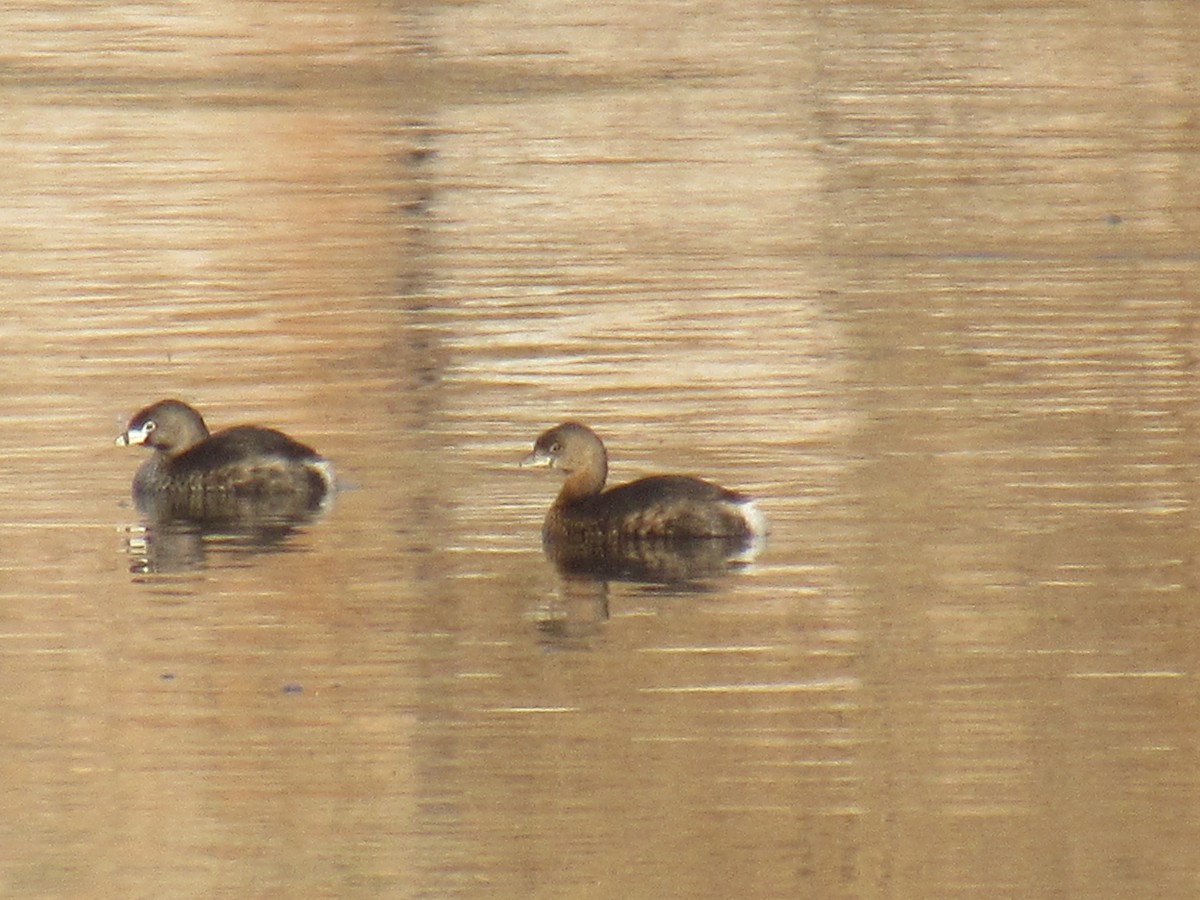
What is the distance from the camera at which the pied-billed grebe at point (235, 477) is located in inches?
512

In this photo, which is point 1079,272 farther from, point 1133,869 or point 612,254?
point 1133,869

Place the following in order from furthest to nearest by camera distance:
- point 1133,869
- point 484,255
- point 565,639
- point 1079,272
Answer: point 484,255
point 1079,272
point 565,639
point 1133,869

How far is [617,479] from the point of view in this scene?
1352 cm

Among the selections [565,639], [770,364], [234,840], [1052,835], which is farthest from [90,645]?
[770,364]

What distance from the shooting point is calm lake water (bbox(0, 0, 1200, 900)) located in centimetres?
838

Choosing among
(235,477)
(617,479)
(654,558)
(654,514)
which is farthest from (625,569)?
(235,477)

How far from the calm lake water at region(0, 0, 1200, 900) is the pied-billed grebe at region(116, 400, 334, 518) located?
185 millimetres

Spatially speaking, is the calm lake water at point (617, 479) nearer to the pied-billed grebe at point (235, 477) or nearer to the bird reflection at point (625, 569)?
the bird reflection at point (625, 569)

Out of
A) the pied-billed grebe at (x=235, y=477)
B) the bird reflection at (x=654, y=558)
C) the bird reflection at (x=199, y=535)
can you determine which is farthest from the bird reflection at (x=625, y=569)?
the pied-billed grebe at (x=235, y=477)

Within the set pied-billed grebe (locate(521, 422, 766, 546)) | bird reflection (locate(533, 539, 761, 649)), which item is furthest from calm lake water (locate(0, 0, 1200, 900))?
pied-billed grebe (locate(521, 422, 766, 546))

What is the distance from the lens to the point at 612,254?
20.7 meters

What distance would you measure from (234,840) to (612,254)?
12658 mm

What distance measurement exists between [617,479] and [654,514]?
5.05 feet

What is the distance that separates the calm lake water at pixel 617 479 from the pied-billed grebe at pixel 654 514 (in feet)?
0.54
